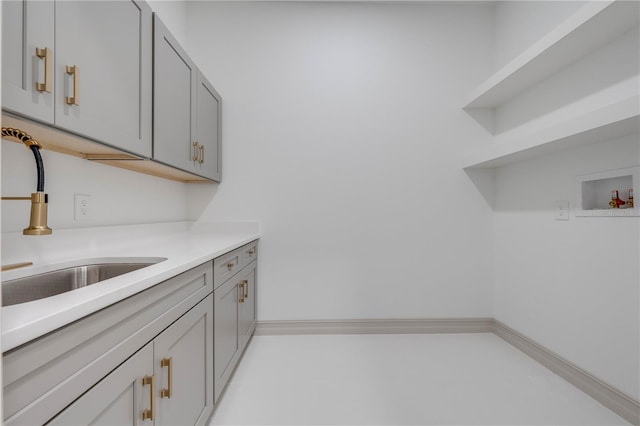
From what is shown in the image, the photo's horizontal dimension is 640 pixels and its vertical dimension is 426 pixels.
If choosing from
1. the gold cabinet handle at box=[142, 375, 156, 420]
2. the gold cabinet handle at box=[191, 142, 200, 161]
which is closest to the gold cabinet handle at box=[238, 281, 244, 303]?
the gold cabinet handle at box=[191, 142, 200, 161]

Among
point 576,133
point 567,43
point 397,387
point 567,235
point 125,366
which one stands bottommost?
point 397,387

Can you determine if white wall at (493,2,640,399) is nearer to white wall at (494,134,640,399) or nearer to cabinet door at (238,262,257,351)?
white wall at (494,134,640,399)

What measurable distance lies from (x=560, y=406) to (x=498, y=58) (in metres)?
2.60

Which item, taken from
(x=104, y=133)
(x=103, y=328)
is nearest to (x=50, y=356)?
(x=103, y=328)

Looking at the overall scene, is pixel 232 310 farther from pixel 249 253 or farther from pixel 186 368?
pixel 186 368

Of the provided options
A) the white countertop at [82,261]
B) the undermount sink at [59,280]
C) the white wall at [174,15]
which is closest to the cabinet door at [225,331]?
the white countertop at [82,261]

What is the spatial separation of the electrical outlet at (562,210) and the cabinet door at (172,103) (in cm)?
241

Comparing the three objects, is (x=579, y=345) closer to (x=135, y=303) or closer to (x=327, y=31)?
(x=135, y=303)

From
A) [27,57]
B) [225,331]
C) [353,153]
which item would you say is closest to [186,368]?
[225,331]

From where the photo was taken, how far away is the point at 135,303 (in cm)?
94

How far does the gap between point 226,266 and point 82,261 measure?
0.67m

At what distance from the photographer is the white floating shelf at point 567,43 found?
1562mm

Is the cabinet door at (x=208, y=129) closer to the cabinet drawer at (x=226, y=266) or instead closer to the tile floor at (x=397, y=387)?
the cabinet drawer at (x=226, y=266)

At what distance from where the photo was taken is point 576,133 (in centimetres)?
170
